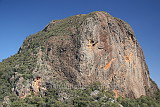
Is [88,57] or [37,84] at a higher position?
[88,57]

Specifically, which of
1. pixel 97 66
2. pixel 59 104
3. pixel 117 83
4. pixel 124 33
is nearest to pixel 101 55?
pixel 97 66

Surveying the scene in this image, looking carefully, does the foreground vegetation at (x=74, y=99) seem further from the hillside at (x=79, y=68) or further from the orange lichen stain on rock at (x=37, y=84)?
the orange lichen stain on rock at (x=37, y=84)

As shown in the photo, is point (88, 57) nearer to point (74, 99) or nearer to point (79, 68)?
point (79, 68)

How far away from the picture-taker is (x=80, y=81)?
6297 cm

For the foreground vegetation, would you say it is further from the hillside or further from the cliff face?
the cliff face

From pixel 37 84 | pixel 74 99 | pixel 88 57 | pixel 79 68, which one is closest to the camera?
pixel 74 99

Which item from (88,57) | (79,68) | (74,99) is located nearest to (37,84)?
(74,99)

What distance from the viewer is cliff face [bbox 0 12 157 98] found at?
6406 centimetres

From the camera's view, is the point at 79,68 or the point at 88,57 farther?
the point at 88,57

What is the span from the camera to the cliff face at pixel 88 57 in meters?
64.1

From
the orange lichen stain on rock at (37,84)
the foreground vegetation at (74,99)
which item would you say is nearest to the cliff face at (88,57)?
the orange lichen stain on rock at (37,84)

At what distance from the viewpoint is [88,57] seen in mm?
65375

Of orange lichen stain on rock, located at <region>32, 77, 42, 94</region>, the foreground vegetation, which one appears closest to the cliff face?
orange lichen stain on rock, located at <region>32, 77, 42, 94</region>

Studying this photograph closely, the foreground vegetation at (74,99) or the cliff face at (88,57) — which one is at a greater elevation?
the cliff face at (88,57)
